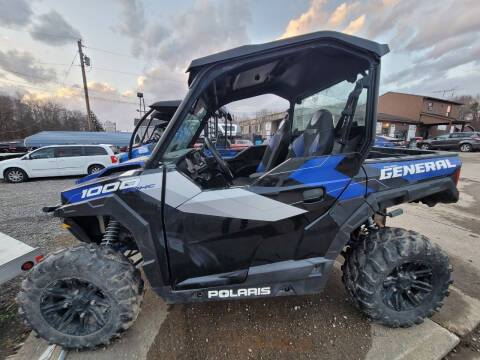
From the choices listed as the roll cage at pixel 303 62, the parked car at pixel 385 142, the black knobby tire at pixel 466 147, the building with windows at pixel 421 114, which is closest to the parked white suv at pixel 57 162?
the roll cage at pixel 303 62

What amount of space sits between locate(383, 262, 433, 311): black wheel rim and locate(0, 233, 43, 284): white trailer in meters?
3.27

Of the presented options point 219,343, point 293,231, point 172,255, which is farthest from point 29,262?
point 293,231

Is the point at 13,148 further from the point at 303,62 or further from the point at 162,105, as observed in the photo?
the point at 303,62

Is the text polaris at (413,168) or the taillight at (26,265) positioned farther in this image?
the taillight at (26,265)

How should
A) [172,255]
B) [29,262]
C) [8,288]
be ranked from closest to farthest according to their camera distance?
[172,255] < [29,262] < [8,288]

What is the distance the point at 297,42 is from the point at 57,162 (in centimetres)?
1101

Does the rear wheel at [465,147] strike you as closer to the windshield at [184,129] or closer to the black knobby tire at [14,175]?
the windshield at [184,129]

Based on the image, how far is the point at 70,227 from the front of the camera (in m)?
1.90

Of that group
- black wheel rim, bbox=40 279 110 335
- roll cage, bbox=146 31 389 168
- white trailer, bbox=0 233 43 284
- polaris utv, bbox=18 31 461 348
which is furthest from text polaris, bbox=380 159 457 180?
white trailer, bbox=0 233 43 284

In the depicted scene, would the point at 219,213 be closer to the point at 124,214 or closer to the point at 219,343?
the point at 124,214

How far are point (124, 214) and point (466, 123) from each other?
47.5 m

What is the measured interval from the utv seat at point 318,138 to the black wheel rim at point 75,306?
2.14 meters

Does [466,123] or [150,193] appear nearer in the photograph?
[150,193]

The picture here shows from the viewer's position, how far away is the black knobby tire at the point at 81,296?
1.62 m
